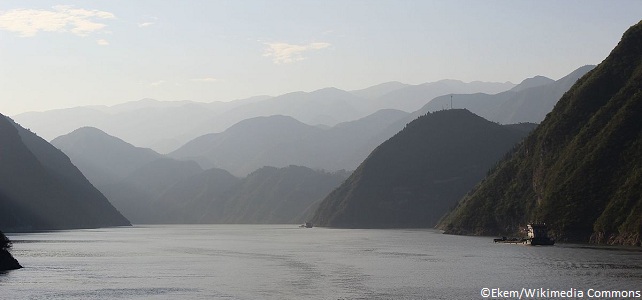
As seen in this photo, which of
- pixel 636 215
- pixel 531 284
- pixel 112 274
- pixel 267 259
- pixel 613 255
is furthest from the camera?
pixel 636 215

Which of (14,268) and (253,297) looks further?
(14,268)

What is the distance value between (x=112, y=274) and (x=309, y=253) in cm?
6134

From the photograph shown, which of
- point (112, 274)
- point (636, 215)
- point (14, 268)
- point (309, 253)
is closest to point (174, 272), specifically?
point (112, 274)

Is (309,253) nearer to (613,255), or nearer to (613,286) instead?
(613,255)

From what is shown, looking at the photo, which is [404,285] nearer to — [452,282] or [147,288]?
[452,282]

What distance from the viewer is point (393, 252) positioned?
193000mm

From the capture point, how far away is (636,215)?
188000 mm

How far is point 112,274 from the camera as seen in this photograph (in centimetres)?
13838

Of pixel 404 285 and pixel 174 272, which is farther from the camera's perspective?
pixel 174 272

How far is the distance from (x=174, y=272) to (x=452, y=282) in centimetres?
4605

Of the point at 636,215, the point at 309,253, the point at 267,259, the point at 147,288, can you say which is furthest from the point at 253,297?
the point at 636,215

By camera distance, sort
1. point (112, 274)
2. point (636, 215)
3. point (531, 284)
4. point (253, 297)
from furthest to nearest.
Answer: point (636, 215)
point (112, 274)
point (531, 284)
point (253, 297)

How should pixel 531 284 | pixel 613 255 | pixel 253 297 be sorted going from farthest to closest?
pixel 613 255 → pixel 531 284 → pixel 253 297

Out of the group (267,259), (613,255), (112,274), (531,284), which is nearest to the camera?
(531,284)
